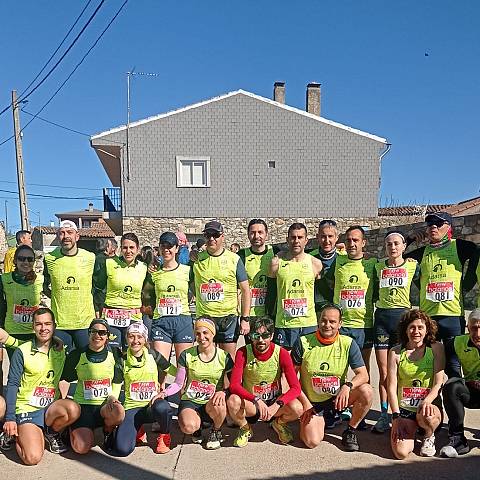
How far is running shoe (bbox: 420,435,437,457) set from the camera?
11.4ft

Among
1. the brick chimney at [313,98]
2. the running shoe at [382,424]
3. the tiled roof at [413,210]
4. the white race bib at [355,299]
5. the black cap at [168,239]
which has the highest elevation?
the brick chimney at [313,98]

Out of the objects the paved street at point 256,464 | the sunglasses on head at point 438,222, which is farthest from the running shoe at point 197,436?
the sunglasses on head at point 438,222

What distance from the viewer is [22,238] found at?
21.6 feet

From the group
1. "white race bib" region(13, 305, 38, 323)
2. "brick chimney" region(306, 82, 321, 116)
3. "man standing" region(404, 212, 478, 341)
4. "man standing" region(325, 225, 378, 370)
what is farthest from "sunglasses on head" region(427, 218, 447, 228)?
"brick chimney" region(306, 82, 321, 116)

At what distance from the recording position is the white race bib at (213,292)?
445 centimetres

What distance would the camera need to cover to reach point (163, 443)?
368 centimetres

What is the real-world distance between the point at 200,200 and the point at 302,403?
15381 millimetres

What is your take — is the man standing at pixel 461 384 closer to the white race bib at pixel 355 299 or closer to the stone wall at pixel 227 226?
the white race bib at pixel 355 299

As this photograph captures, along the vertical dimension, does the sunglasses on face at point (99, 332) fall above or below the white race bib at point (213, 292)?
below

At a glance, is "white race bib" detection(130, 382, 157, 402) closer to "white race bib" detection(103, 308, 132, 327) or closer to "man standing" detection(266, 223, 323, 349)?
"white race bib" detection(103, 308, 132, 327)

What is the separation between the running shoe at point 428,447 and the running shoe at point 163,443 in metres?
1.98

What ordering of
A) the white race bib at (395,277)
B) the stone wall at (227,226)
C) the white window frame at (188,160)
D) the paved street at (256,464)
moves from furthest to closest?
the stone wall at (227,226), the white window frame at (188,160), the white race bib at (395,277), the paved street at (256,464)

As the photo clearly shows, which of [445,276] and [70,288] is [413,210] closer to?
[445,276]

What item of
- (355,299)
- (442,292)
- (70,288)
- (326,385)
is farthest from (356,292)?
(70,288)
